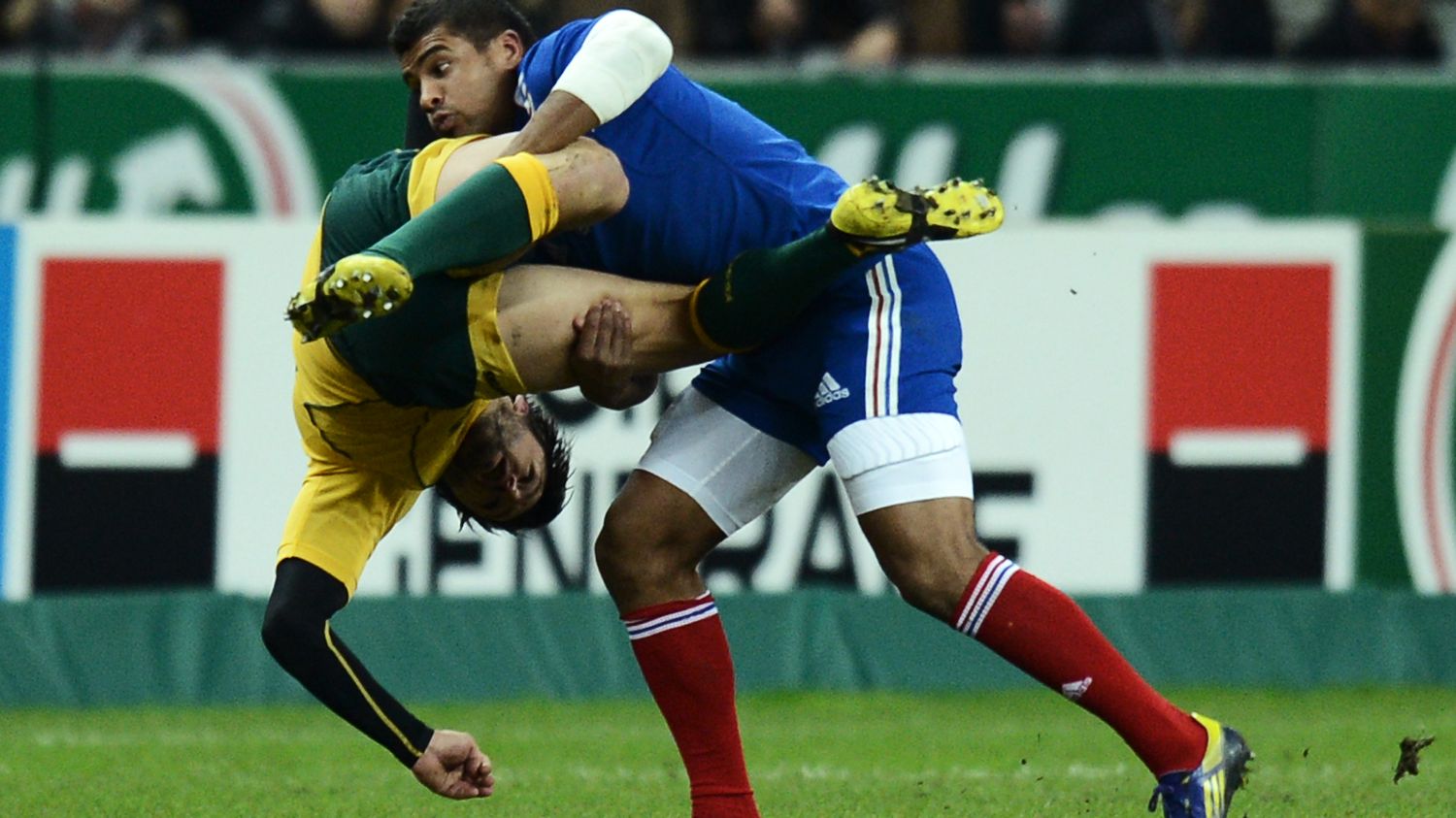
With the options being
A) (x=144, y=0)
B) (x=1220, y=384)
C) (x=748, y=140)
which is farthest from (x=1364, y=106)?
(x=748, y=140)

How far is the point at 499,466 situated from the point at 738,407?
56cm

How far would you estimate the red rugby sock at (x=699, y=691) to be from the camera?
5.84m

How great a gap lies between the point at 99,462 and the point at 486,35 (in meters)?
3.79

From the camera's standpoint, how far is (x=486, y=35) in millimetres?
5738

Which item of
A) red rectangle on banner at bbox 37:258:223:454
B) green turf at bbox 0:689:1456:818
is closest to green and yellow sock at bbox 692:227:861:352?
green turf at bbox 0:689:1456:818

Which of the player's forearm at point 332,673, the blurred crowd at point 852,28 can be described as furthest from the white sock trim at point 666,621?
the blurred crowd at point 852,28

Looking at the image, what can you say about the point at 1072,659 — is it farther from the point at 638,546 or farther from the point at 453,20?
the point at 453,20

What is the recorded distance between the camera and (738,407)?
19.3 feet

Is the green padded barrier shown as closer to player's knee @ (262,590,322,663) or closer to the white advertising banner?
the white advertising banner

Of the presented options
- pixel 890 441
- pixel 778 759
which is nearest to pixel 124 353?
pixel 778 759

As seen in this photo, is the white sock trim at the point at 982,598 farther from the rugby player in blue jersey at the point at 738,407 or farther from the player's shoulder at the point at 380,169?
the player's shoulder at the point at 380,169

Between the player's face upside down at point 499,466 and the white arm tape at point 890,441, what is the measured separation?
2.68 feet

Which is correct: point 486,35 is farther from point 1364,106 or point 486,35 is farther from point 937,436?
point 1364,106

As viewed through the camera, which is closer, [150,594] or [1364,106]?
[150,594]
